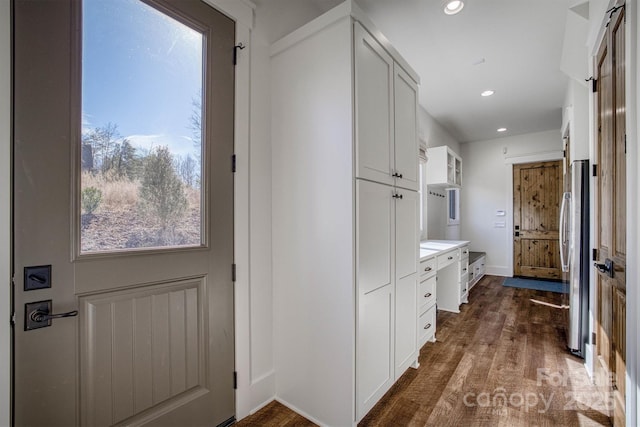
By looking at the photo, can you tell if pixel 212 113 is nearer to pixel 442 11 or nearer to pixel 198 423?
pixel 198 423

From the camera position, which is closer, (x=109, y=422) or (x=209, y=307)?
(x=109, y=422)

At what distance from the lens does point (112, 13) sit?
4.16ft

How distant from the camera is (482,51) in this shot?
285cm

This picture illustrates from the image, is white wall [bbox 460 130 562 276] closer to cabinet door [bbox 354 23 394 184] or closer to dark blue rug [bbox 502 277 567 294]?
dark blue rug [bbox 502 277 567 294]

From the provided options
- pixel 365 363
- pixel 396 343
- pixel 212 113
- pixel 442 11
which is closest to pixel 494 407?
pixel 396 343

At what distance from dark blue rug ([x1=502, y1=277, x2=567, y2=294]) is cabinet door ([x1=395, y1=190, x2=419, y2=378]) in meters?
3.76

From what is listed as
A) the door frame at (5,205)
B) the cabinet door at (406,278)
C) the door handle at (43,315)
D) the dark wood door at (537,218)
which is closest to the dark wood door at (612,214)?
the cabinet door at (406,278)

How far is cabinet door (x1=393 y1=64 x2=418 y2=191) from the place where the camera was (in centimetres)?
207

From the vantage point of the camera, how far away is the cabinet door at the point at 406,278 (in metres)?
2.05

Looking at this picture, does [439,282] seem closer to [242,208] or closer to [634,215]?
[634,215]

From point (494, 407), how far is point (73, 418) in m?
2.21

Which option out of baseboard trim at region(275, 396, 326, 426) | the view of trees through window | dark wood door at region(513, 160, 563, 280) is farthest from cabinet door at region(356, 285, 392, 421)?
dark wood door at region(513, 160, 563, 280)

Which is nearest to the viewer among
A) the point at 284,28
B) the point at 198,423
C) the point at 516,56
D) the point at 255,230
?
the point at 198,423

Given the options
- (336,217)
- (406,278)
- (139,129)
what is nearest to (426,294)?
(406,278)
